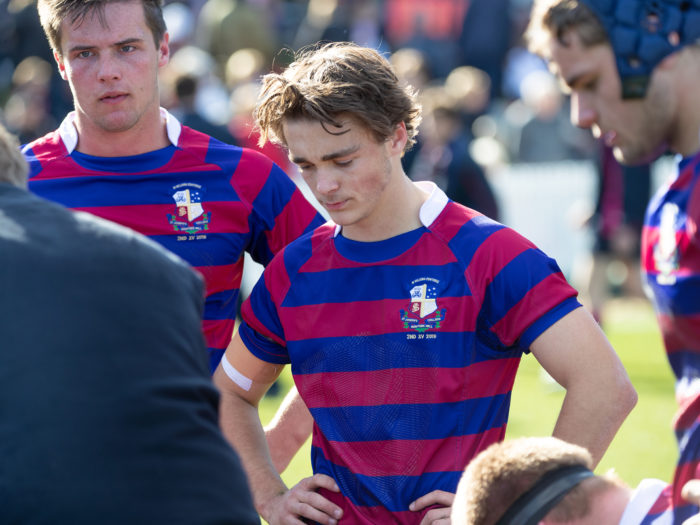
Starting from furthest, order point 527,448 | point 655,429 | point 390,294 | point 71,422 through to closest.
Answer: point 655,429
point 390,294
point 527,448
point 71,422

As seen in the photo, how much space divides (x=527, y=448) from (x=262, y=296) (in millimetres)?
1281

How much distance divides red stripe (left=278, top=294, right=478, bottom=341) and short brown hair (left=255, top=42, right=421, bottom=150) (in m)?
0.52

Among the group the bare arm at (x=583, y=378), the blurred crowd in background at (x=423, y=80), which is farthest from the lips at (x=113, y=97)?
the blurred crowd in background at (x=423, y=80)

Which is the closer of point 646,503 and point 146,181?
point 646,503

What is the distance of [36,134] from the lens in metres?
11.8

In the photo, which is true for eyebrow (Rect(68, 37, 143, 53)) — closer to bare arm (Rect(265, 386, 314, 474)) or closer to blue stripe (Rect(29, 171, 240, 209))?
blue stripe (Rect(29, 171, 240, 209))

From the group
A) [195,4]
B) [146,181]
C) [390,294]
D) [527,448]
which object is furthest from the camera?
[195,4]

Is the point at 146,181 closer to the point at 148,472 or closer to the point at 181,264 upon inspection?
the point at 181,264

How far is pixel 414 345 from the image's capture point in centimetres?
314

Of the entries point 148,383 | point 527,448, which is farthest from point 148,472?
point 527,448

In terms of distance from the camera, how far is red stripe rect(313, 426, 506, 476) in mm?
3070

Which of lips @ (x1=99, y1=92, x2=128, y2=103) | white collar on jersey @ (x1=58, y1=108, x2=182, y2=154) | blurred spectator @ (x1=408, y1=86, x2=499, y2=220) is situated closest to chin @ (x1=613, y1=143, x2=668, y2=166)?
white collar on jersey @ (x1=58, y1=108, x2=182, y2=154)

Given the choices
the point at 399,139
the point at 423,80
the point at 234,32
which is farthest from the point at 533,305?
the point at 234,32

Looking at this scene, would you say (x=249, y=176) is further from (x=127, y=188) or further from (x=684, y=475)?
(x=684, y=475)
